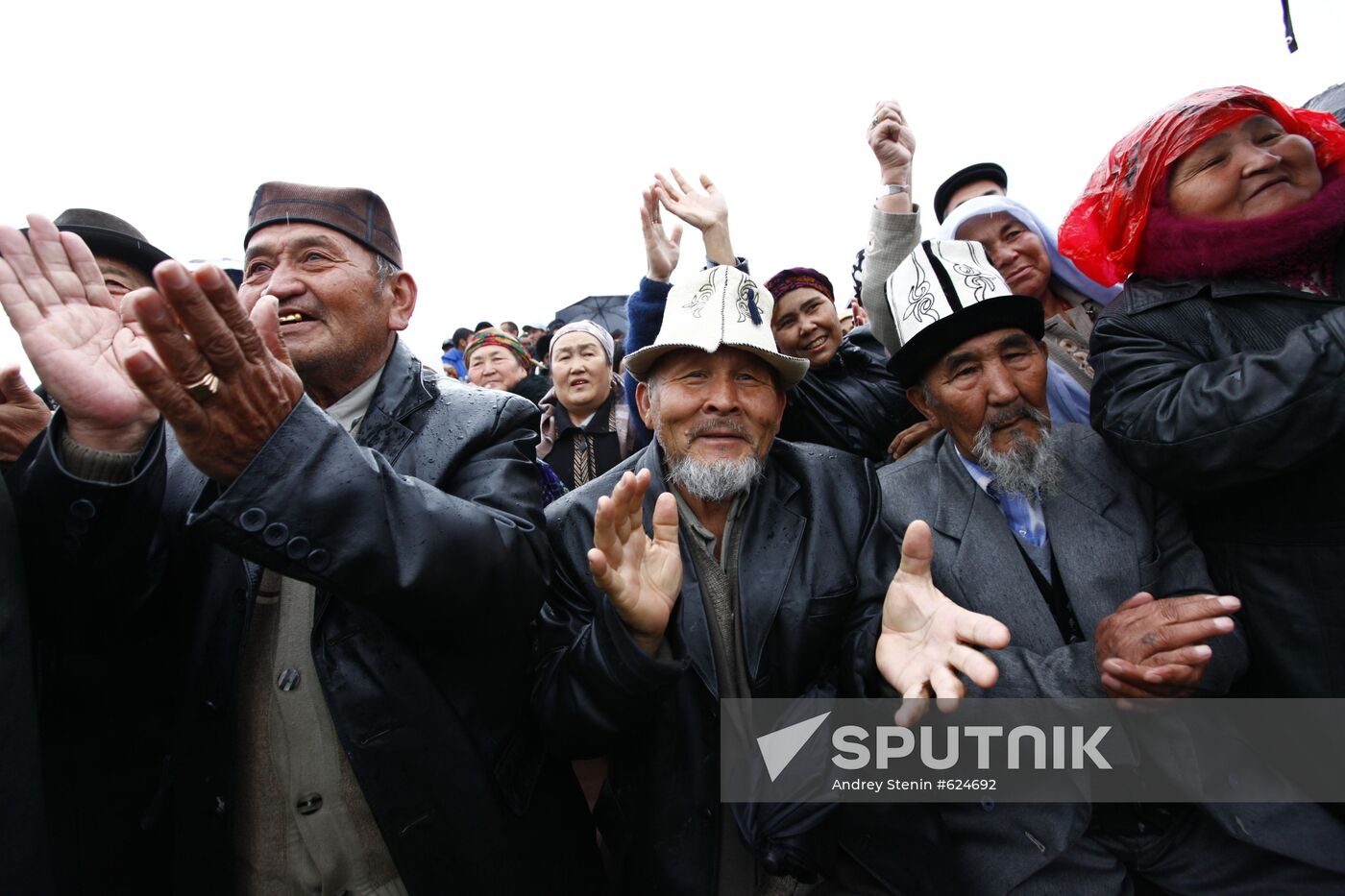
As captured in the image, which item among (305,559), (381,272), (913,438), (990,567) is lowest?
(990,567)

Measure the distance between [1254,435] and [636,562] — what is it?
166 centimetres

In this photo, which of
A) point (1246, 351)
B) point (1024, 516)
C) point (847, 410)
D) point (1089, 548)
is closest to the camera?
point (1246, 351)

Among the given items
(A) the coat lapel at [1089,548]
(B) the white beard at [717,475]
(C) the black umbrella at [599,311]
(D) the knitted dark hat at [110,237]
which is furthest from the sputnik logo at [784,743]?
(C) the black umbrella at [599,311]

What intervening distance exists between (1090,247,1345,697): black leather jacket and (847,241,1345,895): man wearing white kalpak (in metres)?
0.13

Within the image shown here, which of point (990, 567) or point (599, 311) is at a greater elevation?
point (599, 311)

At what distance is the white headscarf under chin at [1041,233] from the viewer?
3.22 meters

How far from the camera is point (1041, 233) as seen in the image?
336 centimetres

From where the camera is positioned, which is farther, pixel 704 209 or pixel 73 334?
pixel 704 209

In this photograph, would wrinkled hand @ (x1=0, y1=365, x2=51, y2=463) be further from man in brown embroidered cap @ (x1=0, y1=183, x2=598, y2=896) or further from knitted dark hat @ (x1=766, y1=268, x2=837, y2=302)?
knitted dark hat @ (x1=766, y1=268, x2=837, y2=302)

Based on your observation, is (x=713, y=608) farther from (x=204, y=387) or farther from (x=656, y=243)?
(x=656, y=243)

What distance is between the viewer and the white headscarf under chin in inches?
127

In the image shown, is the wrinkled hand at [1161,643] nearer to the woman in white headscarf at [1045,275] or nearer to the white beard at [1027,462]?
the white beard at [1027,462]

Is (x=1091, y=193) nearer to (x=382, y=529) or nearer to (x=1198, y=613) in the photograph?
(x=1198, y=613)

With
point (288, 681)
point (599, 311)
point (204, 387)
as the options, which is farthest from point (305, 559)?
point (599, 311)
